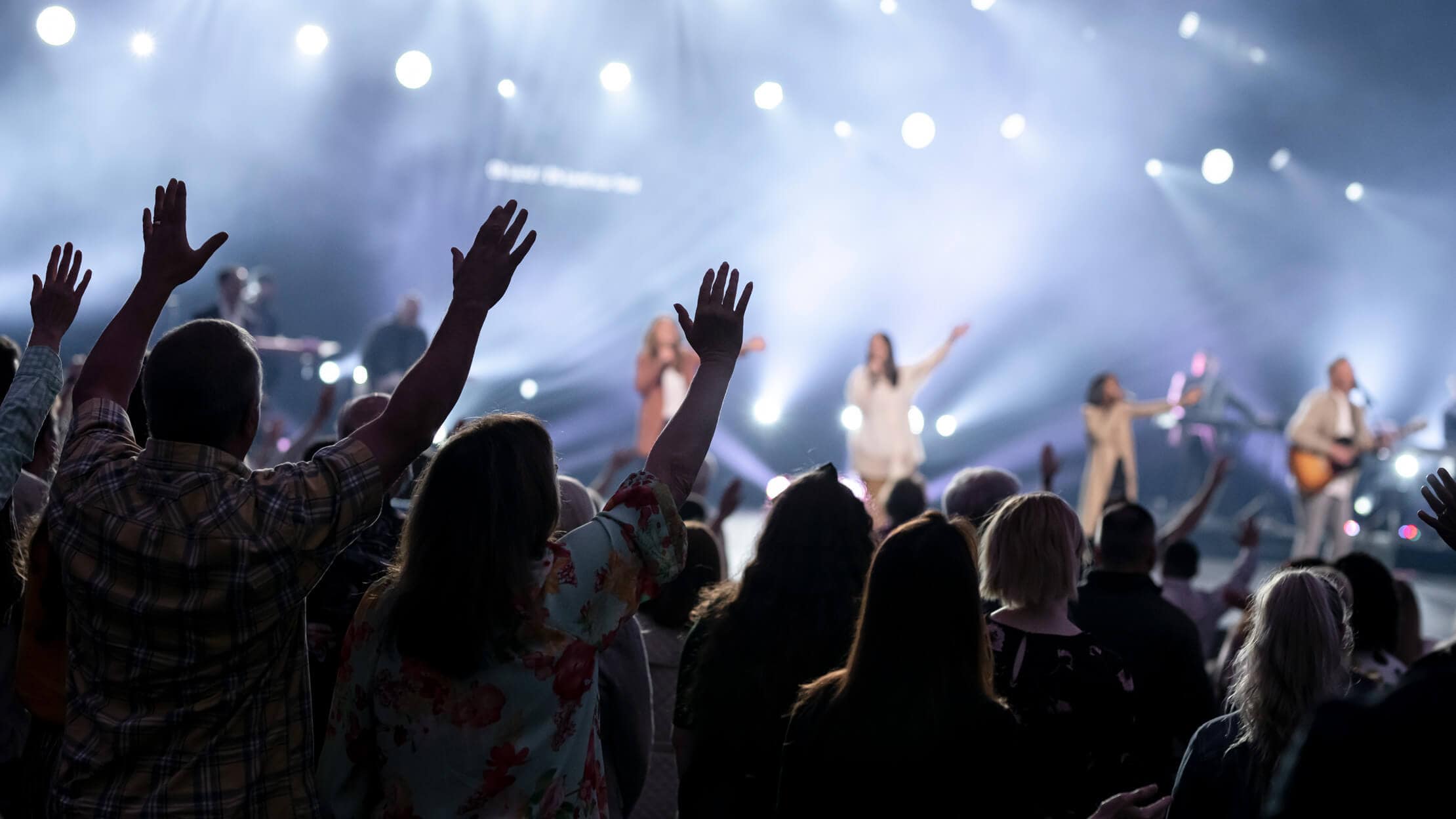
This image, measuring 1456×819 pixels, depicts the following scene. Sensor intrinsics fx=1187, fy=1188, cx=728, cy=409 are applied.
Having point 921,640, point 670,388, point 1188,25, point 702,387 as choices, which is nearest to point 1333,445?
point 670,388

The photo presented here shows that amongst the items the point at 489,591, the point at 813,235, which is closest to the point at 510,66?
the point at 813,235

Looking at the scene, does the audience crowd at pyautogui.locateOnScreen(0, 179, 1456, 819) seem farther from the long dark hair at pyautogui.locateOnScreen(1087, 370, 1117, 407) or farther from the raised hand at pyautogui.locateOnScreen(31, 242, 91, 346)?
the long dark hair at pyautogui.locateOnScreen(1087, 370, 1117, 407)

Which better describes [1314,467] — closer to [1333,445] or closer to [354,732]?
[1333,445]

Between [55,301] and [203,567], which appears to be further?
[55,301]

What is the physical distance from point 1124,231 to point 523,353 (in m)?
6.58

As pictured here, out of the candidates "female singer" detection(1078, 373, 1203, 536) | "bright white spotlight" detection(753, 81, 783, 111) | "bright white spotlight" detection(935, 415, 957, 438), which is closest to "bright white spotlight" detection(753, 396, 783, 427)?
"bright white spotlight" detection(935, 415, 957, 438)

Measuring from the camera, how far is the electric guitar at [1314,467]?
823cm

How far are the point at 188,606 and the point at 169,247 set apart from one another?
1.74 feet

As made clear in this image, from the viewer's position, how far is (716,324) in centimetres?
176

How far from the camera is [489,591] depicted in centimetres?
144

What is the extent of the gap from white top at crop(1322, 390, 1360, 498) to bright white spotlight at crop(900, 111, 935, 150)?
4858 millimetres

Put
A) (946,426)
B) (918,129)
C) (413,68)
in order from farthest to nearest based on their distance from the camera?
(946,426) → (918,129) → (413,68)

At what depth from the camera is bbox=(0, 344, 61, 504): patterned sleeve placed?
170 cm

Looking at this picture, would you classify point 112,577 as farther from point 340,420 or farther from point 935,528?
point 340,420
